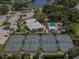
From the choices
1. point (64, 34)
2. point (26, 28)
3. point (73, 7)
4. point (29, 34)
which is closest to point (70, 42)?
point (64, 34)

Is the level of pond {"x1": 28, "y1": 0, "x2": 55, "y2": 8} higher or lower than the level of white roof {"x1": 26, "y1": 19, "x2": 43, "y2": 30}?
lower

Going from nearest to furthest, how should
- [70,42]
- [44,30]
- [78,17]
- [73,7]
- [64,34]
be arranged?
[70,42] → [64,34] → [44,30] → [78,17] → [73,7]

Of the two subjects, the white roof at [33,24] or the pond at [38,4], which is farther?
the pond at [38,4]

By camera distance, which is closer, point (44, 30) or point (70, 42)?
point (70, 42)

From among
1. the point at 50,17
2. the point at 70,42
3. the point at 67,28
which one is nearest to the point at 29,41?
the point at 70,42

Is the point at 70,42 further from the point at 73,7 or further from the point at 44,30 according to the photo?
the point at 73,7

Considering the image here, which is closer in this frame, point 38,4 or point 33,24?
point 33,24

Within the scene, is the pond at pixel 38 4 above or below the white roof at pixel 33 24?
below

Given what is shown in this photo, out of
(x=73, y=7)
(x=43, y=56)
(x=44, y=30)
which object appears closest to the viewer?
(x=43, y=56)

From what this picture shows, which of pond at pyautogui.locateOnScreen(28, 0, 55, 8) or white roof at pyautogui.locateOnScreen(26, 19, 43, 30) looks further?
pond at pyautogui.locateOnScreen(28, 0, 55, 8)

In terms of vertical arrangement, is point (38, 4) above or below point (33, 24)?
below
